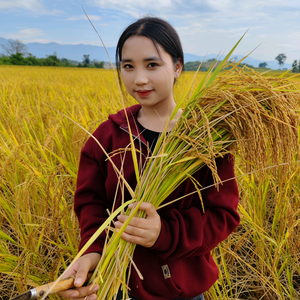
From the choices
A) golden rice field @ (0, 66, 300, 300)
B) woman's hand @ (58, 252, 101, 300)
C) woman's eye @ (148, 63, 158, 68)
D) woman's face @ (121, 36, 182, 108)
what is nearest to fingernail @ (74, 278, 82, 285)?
woman's hand @ (58, 252, 101, 300)

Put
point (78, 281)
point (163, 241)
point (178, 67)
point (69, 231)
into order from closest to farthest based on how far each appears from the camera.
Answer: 1. point (78, 281)
2. point (163, 241)
3. point (178, 67)
4. point (69, 231)

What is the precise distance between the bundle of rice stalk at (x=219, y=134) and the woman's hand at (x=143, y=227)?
0.03m

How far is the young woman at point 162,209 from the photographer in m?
0.77

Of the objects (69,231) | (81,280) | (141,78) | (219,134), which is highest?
(141,78)

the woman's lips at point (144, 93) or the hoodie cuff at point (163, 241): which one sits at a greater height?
the woman's lips at point (144, 93)

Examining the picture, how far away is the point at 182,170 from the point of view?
2.35 feet

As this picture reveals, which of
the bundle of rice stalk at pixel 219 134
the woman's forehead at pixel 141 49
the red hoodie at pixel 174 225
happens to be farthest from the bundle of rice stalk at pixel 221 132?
the woman's forehead at pixel 141 49

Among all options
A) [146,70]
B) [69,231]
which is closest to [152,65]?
[146,70]

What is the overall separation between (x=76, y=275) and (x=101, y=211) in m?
0.27

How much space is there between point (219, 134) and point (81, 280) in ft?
1.78

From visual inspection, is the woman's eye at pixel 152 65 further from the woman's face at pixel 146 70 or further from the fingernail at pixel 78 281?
the fingernail at pixel 78 281

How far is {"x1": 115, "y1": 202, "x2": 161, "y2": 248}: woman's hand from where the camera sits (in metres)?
0.67

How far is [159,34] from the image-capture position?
33.5 inches

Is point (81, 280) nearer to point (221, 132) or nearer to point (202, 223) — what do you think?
point (202, 223)
